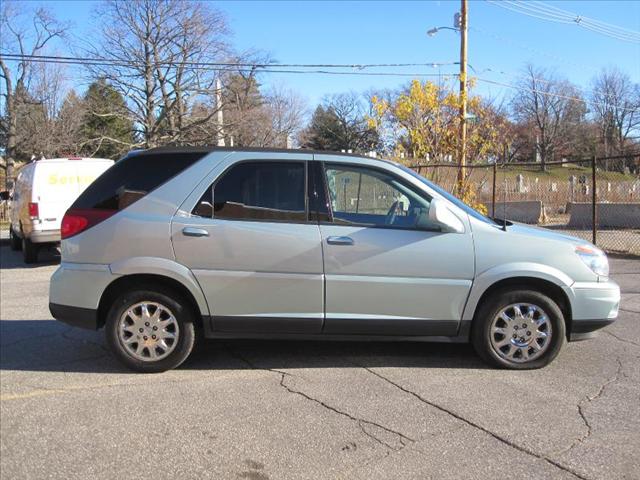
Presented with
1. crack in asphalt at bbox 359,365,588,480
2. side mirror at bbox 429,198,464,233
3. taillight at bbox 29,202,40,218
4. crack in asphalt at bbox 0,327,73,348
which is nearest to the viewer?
crack in asphalt at bbox 359,365,588,480

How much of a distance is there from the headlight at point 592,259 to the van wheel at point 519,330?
0.44 metres

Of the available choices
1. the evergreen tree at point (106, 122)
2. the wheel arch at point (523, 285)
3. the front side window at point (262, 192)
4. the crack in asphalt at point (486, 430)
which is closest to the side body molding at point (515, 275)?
the wheel arch at point (523, 285)

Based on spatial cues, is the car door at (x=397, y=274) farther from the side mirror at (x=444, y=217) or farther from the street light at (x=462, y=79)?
the street light at (x=462, y=79)

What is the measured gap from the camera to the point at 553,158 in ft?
276

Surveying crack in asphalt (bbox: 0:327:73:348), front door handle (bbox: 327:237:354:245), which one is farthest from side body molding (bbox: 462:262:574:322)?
crack in asphalt (bbox: 0:327:73:348)

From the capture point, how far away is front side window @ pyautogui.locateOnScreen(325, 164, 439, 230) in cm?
455

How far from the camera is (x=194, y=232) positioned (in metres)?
4.46

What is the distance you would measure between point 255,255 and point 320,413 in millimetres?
1335

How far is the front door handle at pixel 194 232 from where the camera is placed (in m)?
4.46

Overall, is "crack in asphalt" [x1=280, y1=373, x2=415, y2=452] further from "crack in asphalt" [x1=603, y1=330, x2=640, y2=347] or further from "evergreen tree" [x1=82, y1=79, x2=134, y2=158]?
"evergreen tree" [x1=82, y1=79, x2=134, y2=158]

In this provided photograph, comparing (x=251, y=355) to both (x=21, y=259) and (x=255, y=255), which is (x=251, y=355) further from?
(x=21, y=259)

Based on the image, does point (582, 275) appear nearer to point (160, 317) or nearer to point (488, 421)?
point (488, 421)

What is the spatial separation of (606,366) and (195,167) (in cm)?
386

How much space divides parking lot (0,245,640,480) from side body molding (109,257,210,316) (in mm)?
787
